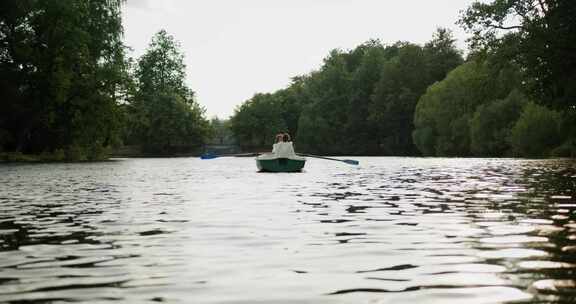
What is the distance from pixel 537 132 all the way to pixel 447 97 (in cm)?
2854

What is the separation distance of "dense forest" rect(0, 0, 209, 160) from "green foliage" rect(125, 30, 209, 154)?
111 feet

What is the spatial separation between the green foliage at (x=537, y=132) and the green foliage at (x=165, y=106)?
54.3 m

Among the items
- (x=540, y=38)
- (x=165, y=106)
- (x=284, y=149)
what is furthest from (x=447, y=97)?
(x=284, y=149)

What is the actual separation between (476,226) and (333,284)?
5.47 m

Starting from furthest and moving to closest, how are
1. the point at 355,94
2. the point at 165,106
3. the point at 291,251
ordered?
the point at 355,94, the point at 165,106, the point at 291,251

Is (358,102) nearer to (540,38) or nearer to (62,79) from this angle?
(62,79)

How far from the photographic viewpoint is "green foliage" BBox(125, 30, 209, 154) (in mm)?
104875

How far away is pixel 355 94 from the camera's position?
134250 mm

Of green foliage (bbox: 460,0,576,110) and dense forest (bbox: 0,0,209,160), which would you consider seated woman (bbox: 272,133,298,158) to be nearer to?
green foliage (bbox: 460,0,576,110)

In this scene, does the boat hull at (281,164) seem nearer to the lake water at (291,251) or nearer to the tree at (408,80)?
the lake water at (291,251)

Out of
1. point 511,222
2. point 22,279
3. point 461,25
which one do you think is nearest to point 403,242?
point 511,222

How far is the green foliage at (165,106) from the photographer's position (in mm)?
104875

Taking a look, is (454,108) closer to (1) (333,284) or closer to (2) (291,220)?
(2) (291,220)


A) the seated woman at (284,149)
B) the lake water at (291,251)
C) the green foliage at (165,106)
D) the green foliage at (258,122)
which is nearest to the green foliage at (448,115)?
the green foliage at (165,106)
